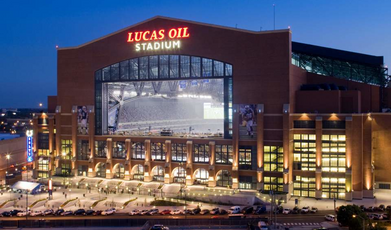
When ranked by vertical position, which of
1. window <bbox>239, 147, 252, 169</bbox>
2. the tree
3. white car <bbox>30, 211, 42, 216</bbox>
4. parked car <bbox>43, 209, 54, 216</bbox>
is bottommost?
white car <bbox>30, 211, 42, 216</bbox>


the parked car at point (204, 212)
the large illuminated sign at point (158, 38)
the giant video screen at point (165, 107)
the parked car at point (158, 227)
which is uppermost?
the large illuminated sign at point (158, 38)

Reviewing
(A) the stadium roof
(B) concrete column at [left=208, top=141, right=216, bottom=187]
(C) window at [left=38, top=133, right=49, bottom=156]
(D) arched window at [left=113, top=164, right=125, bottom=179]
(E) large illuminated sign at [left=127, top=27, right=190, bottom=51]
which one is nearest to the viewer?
(B) concrete column at [left=208, top=141, right=216, bottom=187]

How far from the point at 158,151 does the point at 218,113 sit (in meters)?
14.7

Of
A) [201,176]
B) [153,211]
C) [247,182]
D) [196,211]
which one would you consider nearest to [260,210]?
[196,211]

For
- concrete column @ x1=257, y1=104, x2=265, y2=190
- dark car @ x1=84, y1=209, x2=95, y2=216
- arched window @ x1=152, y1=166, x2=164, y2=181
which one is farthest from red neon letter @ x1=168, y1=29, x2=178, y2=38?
dark car @ x1=84, y1=209, x2=95, y2=216

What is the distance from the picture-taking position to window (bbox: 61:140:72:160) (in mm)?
96625

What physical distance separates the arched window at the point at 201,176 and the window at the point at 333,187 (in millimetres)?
22242

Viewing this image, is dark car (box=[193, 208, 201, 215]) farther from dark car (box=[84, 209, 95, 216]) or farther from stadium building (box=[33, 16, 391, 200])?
dark car (box=[84, 209, 95, 216])

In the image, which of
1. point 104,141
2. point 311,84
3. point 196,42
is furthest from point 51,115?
point 311,84

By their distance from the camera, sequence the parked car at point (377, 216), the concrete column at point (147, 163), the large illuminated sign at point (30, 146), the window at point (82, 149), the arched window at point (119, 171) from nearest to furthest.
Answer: the parked car at point (377, 216) → the concrete column at point (147, 163) → the arched window at point (119, 171) → the window at point (82, 149) → the large illuminated sign at point (30, 146)

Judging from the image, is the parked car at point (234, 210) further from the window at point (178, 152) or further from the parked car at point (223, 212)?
the window at point (178, 152)

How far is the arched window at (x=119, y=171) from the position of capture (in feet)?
301

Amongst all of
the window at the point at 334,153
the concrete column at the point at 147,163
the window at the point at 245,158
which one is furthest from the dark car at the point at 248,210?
the concrete column at the point at 147,163

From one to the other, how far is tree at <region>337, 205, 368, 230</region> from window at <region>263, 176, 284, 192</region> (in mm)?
21084
